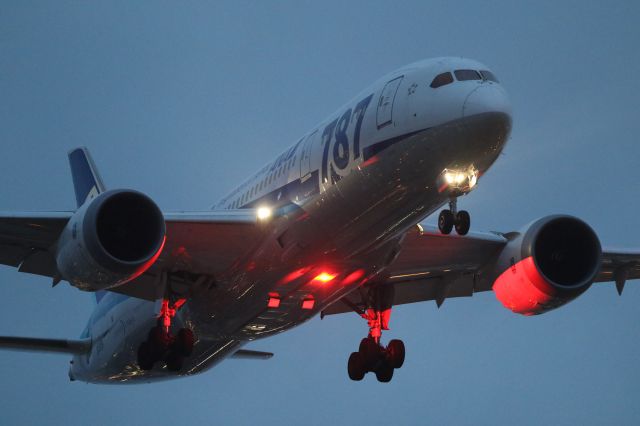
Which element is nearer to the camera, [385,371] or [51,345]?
[385,371]

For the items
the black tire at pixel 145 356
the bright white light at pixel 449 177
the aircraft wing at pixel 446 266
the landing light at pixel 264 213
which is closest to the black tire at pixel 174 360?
the black tire at pixel 145 356

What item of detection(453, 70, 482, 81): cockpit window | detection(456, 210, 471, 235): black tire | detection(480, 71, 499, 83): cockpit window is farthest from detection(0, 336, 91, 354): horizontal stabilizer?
detection(480, 71, 499, 83): cockpit window

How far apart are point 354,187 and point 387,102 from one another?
69.7 inches

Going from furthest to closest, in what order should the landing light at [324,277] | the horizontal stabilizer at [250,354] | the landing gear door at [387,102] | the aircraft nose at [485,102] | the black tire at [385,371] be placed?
the horizontal stabilizer at [250,354] → the black tire at [385,371] → the landing light at [324,277] → the landing gear door at [387,102] → the aircraft nose at [485,102]

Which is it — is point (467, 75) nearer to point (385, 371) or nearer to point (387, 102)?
point (387, 102)

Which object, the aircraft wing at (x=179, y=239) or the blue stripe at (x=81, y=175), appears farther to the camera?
the blue stripe at (x=81, y=175)

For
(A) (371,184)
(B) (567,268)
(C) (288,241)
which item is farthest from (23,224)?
(B) (567,268)

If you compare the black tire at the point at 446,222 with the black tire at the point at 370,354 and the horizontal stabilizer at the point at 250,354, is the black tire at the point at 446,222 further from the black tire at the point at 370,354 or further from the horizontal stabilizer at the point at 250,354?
the horizontal stabilizer at the point at 250,354

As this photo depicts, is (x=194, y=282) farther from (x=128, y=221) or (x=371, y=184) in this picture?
(x=371, y=184)

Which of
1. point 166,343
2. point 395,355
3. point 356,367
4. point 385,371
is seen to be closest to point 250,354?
point 356,367

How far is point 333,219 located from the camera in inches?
738

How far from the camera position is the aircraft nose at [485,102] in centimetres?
1669

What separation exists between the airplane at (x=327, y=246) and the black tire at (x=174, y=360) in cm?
4

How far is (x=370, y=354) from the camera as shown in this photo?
25.0 m
